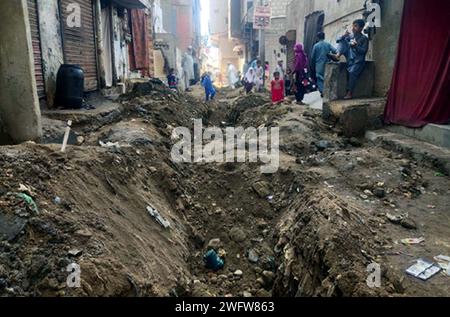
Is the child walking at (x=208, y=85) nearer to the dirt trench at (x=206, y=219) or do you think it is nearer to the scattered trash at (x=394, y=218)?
the dirt trench at (x=206, y=219)

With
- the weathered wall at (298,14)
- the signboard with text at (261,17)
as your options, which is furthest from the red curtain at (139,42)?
the weathered wall at (298,14)

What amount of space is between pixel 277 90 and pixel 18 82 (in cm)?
770

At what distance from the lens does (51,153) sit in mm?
3479

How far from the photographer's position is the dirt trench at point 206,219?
2498 millimetres

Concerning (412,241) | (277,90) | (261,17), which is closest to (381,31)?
(277,90)

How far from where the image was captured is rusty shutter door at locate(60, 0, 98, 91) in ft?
24.8

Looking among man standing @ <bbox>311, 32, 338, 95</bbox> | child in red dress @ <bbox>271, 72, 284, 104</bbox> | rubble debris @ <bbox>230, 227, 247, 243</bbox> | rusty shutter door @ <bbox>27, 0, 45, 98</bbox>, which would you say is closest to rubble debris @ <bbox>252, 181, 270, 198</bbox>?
rubble debris @ <bbox>230, 227, 247, 243</bbox>

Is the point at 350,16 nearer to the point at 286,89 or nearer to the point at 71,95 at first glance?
the point at 286,89

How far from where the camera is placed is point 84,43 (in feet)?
28.3

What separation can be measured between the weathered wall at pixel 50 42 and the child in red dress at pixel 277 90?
5927 mm

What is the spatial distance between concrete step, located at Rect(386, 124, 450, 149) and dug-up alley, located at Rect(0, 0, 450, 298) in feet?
0.09

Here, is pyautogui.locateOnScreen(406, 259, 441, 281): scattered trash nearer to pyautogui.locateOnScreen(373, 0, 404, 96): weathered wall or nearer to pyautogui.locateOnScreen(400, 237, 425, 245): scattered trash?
pyautogui.locateOnScreen(400, 237, 425, 245): scattered trash

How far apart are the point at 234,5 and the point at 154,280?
35.5 meters
